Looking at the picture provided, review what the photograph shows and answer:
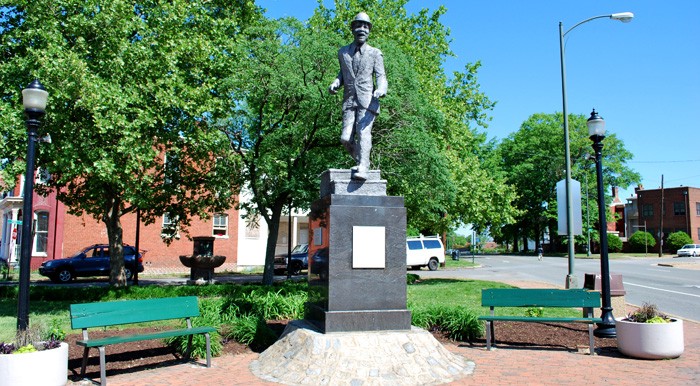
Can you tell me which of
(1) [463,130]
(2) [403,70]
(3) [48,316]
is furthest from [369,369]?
(1) [463,130]

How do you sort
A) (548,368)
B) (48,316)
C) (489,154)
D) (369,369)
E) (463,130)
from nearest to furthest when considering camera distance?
(369,369), (548,368), (48,316), (463,130), (489,154)

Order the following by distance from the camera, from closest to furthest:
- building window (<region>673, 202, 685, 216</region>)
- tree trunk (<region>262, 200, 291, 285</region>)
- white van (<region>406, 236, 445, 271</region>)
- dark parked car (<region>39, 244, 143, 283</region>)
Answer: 1. tree trunk (<region>262, 200, 291, 285</region>)
2. dark parked car (<region>39, 244, 143, 283</region>)
3. white van (<region>406, 236, 445, 271</region>)
4. building window (<region>673, 202, 685, 216</region>)

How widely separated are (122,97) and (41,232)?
70.5ft

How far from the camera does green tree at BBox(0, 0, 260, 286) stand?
12641 millimetres

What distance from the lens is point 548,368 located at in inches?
286

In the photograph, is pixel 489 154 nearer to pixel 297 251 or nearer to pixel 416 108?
pixel 297 251

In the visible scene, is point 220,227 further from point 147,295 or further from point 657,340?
point 657,340

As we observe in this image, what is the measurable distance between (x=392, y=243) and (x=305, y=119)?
8.48 metres

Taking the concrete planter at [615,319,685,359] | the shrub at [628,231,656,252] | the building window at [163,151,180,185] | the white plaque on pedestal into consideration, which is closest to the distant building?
the building window at [163,151,180,185]

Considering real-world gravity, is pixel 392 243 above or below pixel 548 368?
above

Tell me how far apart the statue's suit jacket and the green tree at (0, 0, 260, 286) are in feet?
21.7

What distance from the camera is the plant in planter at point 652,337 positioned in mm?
7715

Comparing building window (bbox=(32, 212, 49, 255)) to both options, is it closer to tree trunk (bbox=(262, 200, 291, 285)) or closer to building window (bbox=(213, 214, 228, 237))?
building window (bbox=(213, 214, 228, 237))

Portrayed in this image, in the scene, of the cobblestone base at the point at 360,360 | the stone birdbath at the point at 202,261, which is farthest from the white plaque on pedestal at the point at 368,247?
the stone birdbath at the point at 202,261
